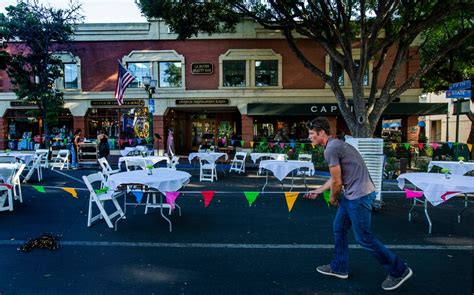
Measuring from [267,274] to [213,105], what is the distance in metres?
16.3

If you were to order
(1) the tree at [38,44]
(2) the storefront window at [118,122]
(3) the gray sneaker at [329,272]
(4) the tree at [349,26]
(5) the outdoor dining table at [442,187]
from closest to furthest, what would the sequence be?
(3) the gray sneaker at [329,272] → (5) the outdoor dining table at [442,187] → (4) the tree at [349,26] → (1) the tree at [38,44] → (2) the storefront window at [118,122]

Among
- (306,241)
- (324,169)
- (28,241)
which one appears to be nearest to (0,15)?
(28,241)

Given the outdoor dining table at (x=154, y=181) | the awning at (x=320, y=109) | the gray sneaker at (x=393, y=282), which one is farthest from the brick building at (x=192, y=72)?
the gray sneaker at (x=393, y=282)

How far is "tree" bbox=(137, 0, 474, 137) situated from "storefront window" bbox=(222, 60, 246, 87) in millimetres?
5061

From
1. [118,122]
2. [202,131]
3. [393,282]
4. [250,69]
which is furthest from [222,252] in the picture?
[202,131]

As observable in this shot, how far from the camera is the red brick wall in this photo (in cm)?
1969

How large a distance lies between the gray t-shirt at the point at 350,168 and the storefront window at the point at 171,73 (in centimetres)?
1716

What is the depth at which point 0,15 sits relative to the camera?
16.1m

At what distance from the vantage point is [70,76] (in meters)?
19.9

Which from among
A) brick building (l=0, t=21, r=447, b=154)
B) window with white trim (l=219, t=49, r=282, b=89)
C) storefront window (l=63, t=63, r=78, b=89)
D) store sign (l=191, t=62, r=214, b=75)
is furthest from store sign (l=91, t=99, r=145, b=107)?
window with white trim (l=219, t=49, r=282, b=89)

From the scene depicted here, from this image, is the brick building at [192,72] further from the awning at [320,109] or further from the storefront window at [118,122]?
the awning at [320,109]

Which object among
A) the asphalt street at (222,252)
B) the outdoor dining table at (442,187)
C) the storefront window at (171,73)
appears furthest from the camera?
the storefront window at (171,73)

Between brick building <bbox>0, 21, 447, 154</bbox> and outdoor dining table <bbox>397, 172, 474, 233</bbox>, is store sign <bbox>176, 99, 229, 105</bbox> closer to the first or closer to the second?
brick building <bbox>0, 21, 447, 154</bbox>

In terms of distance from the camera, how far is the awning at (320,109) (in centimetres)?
1823
